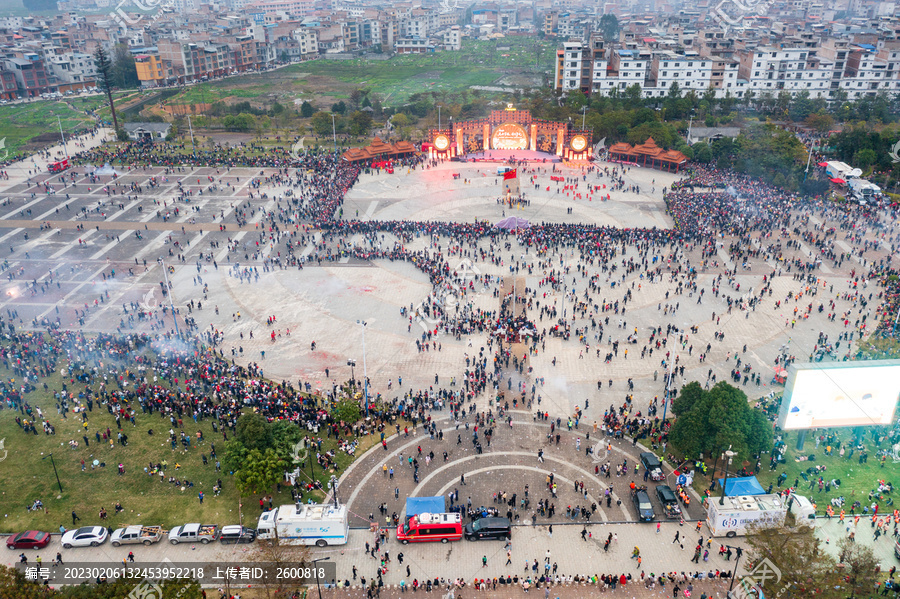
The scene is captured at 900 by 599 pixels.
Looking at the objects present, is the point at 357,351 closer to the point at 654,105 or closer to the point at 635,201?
the point at 635,201

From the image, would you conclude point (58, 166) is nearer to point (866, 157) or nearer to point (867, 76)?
point (866, 157)

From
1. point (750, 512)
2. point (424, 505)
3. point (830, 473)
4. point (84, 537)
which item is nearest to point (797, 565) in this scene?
point (750, 512)

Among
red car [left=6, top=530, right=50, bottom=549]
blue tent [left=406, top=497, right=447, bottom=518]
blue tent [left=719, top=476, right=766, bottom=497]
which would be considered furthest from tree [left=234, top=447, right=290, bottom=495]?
blue tent [left=719, top=476, right=766, bottom=497]

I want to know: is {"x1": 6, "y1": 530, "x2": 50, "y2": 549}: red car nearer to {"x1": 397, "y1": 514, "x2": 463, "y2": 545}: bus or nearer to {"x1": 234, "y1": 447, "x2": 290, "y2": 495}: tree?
{"x1": 234, "y1": 447, "x2": 290, "y2": 495}: tree

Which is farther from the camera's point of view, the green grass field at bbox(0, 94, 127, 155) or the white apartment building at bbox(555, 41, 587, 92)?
the white apartment building at bbox(555, 41, 587, 92)

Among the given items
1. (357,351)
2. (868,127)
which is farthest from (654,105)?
(357,351)

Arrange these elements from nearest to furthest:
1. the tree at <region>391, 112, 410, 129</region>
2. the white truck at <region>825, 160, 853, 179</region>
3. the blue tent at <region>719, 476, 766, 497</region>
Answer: the blue tent at <region>719, 476, 766, 497</region> → the white truck at <region>825, 160, 853, 179</region> → the tree at <region>391, 112, 410, 129</region>
